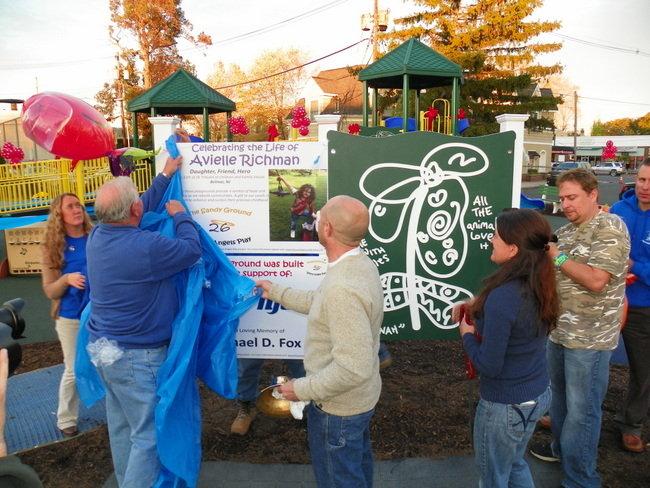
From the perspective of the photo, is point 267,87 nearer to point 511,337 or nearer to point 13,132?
point 13,132

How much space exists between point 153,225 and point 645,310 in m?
3.16

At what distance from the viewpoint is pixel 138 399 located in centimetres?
262

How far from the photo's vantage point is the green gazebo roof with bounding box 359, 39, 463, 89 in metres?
9.09

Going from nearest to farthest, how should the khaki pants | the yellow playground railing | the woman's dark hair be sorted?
the woman's dark hair < the khaki pants < the yellow playground railing

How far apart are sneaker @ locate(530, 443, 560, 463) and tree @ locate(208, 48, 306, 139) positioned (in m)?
35.5

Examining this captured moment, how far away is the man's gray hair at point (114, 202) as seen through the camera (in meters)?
2.44

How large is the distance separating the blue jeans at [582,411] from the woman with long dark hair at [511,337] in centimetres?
65

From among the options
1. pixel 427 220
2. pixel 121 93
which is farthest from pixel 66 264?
pixel 121 93

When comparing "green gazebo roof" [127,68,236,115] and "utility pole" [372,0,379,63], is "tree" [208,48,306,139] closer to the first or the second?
"utility pole" [372,0,379,63]

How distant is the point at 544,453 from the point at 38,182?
12793mm

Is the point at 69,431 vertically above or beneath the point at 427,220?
beneath

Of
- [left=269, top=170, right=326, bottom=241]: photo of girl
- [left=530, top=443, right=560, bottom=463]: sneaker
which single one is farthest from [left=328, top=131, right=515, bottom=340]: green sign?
[left=530, top=443, right=560, bottom=463]: sneaker

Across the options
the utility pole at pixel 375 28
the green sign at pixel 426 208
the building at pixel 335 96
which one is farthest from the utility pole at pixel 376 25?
the green sign at pixel 426 208

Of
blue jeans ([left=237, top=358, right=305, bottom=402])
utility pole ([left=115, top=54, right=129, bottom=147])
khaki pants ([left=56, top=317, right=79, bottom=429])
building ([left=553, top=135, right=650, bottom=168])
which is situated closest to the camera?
khaki pants ([left=56, top=317, right=79, bottom=429])
